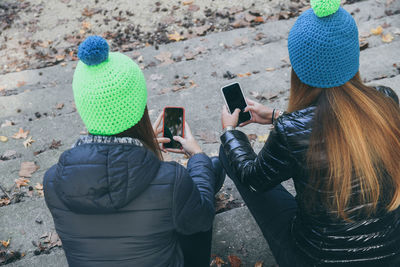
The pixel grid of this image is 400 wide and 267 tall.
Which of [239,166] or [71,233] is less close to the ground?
[71,233]

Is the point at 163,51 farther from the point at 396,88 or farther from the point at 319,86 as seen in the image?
the point at 319,86

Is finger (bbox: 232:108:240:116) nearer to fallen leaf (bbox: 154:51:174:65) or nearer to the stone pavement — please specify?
the stone pavement

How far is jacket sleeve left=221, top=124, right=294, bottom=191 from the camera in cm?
193

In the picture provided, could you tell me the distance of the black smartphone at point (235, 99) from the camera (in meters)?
2.91

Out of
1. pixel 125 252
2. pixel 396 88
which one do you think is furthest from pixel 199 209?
pixel 396 88

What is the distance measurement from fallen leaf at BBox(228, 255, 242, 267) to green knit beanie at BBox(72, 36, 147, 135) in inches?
54.4

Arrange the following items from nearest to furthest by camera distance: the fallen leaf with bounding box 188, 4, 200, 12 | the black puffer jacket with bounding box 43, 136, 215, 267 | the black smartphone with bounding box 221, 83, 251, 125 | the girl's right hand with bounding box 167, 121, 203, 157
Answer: the black puffer jacket with bounding box 43, 136, 215, 267
the girl's right hand with bounding box 167, 121, 203, 157
the black smartphone with bounding box 221, 83, 251, 125
the fallen leaf with bounding box 188, 4, 200, 12

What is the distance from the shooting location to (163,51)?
19.6 ft

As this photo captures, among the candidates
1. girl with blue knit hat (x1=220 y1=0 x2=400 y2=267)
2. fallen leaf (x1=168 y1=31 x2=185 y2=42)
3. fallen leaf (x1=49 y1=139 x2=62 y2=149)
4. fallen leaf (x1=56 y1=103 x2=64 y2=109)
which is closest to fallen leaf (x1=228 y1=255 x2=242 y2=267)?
girl with blue knit hat (x1=220 y1=0 x2=400 y2=267)

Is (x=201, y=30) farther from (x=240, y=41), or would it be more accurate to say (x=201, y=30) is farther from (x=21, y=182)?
(x=21, y=182)

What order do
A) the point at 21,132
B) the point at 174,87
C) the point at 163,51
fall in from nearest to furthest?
the point at 21,132
the point at 174,87
the point at 163,51

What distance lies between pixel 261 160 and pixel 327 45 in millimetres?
715

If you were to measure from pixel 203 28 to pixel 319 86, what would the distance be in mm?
4958

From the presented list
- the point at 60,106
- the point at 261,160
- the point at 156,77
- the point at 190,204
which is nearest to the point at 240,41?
the point at 156,77
